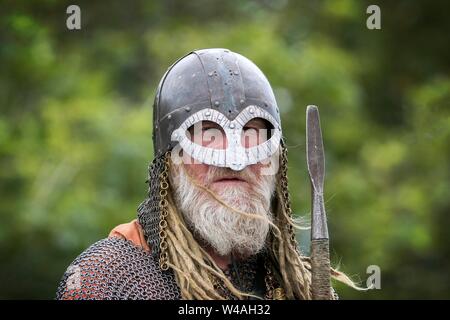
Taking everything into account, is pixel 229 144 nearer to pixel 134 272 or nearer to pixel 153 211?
pixel 153 211

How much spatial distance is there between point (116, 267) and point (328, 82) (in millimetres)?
10597

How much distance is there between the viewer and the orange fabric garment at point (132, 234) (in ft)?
20.0

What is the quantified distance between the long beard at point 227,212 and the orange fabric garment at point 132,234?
11.2 inches

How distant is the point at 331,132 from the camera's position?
A: 16.6 m

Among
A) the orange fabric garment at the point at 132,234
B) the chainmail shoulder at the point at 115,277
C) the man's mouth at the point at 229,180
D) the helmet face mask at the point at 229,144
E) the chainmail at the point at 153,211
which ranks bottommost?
the chainmail shoulder at the point at 115,277

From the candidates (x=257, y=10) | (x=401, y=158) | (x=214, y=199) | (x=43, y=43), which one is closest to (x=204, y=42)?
(x=257, y=10)

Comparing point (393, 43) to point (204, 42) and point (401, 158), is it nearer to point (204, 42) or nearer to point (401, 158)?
point (401, 158)

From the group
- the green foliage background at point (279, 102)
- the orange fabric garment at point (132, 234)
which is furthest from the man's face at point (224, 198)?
the green foliage background at point (279, 102)

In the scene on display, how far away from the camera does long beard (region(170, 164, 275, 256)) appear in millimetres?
5941

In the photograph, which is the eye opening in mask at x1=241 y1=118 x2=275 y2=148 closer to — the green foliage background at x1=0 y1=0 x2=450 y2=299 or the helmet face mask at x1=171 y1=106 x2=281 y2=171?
the helmet face mask at x1=171 y1=106 x2=281 y2=171

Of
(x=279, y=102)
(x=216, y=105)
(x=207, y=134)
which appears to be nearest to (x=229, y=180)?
(x=207, y=134)

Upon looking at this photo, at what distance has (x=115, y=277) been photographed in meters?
5.77

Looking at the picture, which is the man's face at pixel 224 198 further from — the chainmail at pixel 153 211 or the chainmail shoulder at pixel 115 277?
the chainmail shoulder at pixel 115 277

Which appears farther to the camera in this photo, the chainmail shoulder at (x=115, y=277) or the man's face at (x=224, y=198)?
the man's face at (x=224, y=198)
